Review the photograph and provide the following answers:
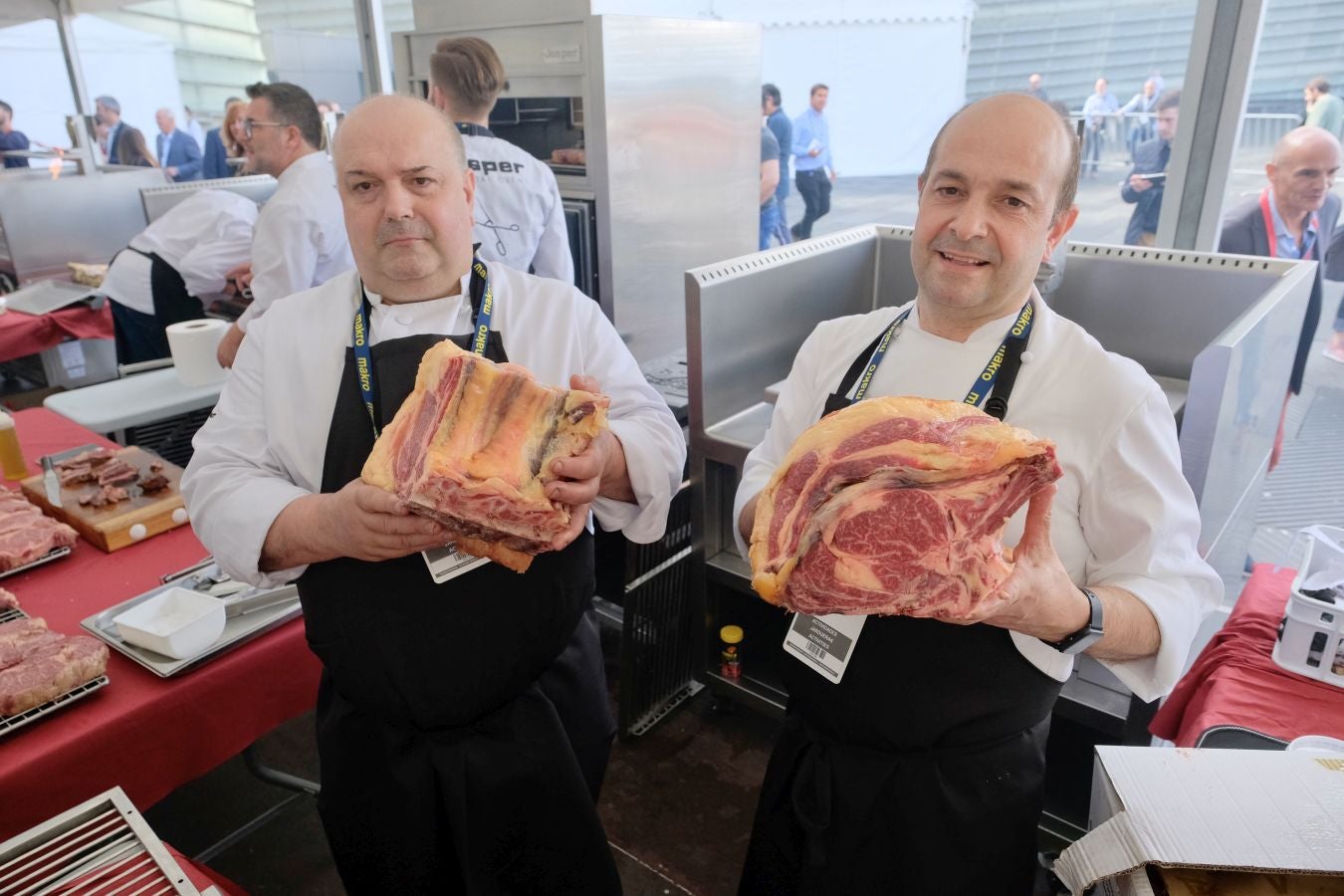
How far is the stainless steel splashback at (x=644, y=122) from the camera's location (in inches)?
144

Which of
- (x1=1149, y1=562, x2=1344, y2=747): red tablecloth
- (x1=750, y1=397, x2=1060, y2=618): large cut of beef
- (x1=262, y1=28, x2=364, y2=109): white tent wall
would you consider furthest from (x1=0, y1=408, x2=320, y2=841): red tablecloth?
(x1=262, y1=28, x2=364, y2=109): white tent wall

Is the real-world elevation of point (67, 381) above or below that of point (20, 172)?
below

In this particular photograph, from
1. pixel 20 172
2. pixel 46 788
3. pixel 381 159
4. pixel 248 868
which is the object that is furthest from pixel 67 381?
pixel 381 159

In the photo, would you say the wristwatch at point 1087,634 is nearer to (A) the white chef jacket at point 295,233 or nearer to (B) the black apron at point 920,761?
(B) the black apron at point 920,761

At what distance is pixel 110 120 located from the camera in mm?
9188

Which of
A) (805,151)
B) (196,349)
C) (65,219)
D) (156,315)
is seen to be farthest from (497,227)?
(805,151)

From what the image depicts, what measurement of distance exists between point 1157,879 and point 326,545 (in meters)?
1.26

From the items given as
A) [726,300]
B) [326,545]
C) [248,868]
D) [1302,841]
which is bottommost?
[248,868]

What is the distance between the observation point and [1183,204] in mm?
3600

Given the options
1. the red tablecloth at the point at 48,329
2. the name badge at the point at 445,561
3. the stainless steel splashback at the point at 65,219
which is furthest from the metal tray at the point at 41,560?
the stainless steel splashback at the point at 65,219

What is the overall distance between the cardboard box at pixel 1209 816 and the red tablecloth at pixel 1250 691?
45cm

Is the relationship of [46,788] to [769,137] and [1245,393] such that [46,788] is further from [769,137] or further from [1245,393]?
[769,137]

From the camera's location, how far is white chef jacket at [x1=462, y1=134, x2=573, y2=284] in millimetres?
3383

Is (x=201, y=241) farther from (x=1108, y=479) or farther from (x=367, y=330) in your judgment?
(x=1108, y=479)
